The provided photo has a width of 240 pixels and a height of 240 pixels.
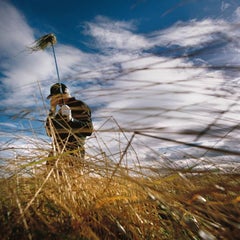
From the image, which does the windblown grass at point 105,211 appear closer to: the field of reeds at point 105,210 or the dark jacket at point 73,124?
the field of reeds at point 105,210

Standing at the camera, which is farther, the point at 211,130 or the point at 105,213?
the point at 105,213

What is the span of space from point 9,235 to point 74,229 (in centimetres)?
16

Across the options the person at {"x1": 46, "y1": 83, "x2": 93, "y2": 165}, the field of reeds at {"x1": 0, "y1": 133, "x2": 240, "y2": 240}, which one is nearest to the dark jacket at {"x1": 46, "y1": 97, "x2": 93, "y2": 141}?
the person at {"x1": 46, "y1": 83, "x2": 93, "y2": 165}

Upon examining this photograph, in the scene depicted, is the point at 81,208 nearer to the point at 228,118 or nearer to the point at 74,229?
the point at 74,229

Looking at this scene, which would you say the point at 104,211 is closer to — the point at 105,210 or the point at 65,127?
the point at 105,210

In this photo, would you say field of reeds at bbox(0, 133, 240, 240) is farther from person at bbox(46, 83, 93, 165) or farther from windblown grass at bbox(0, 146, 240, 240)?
person at bbox(46, 83, 93, 165)

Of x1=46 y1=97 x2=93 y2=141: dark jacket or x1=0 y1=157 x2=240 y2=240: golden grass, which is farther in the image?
x1=46 y1=97 x2=93 y2=141: dark jacket

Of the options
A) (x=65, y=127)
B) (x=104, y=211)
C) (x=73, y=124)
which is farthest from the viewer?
(x=73, y=124)

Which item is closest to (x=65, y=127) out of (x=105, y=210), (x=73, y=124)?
(x=105, y=210)

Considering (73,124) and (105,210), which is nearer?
(105,210)

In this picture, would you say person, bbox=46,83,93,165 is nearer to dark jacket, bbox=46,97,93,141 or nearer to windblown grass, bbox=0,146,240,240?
dark jacket, bbox=46,97,93,141

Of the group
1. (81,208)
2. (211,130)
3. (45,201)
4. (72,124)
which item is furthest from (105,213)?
(72,124)

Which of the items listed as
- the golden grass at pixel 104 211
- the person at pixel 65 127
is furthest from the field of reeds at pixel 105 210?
the person at pixel 65 127

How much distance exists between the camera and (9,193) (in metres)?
0.85
